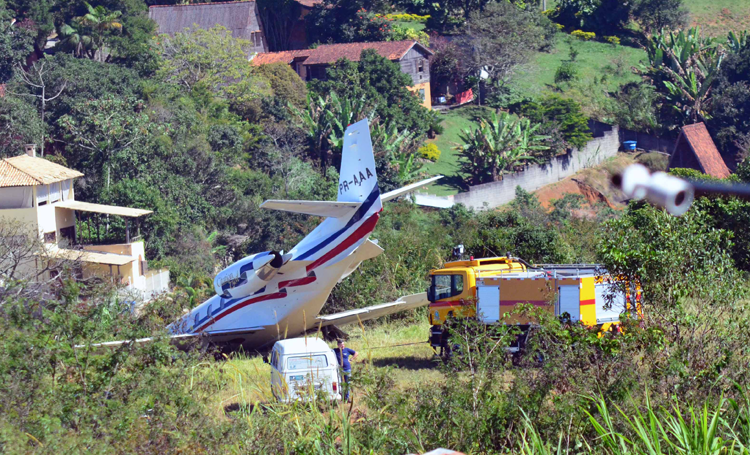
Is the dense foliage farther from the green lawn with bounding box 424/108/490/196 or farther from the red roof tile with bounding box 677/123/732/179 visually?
the red roof tile with bounding box 677/123/732/179

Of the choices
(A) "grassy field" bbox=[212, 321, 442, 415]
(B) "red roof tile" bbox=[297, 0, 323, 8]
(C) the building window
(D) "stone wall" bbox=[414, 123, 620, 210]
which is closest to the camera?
(A) "grassy field" bbox=[212, 321, 442, 415]

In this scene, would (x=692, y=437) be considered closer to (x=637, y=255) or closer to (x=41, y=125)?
(x=637, y=255)

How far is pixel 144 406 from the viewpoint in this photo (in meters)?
10.8

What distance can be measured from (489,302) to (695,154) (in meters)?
35.6

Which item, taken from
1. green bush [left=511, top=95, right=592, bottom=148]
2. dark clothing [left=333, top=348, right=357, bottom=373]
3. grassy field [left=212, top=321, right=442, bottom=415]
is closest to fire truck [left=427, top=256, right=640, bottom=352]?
grassy field [left=212, top=321, right=442, bottom=415]

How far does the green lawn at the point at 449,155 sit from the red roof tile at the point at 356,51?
643cm

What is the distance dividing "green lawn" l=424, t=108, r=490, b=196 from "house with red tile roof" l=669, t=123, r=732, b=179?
45.7 feet

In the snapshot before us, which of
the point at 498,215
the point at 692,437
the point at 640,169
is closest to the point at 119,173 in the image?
the point at 498,215

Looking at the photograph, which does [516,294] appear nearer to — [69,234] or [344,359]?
[344,359]

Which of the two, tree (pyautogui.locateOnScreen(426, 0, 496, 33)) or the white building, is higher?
tree (pyautogui.locateOnScreen(426, 0, 496, 33))

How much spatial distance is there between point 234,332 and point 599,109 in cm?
5241

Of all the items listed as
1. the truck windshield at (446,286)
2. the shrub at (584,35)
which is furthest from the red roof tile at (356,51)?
the truck windshield at (446,286)

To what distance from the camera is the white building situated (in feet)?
109

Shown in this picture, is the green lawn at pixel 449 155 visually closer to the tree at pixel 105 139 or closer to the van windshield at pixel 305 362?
the tree at pixel 105 139
